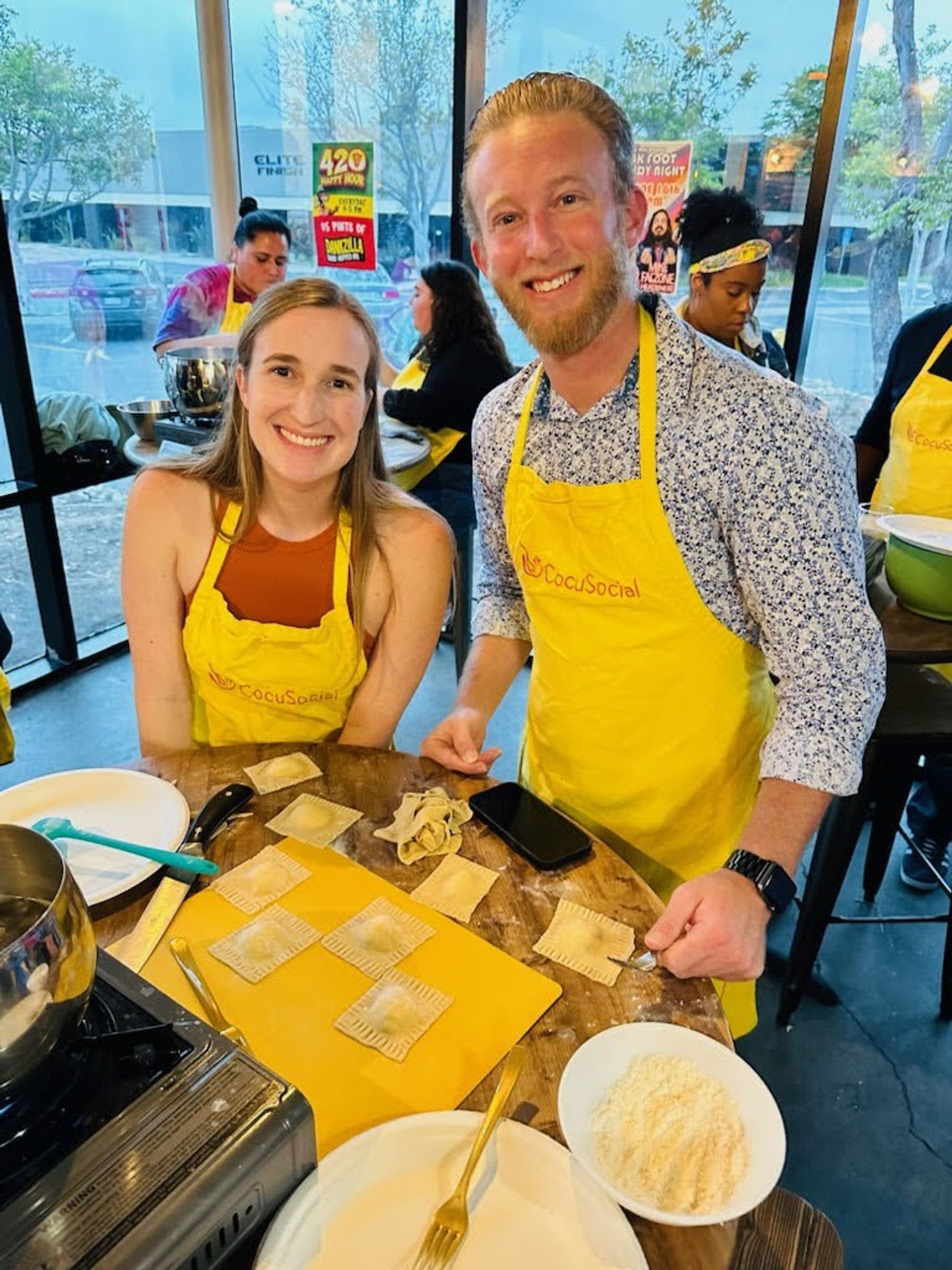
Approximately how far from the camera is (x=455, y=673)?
3.97 m

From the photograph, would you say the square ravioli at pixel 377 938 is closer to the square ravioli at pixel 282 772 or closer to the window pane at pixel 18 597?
the square ravioli at pixel 282 772

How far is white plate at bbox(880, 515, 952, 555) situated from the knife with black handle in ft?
4.61

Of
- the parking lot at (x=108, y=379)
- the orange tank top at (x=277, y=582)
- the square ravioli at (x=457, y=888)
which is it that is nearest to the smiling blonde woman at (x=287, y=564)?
the orange tank top at (x=277, y=582)

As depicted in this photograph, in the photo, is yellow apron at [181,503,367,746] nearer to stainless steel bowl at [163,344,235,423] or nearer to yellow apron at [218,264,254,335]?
stainless steel bowl at [163,344,235,423]

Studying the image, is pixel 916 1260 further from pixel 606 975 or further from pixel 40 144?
pixel 40 144

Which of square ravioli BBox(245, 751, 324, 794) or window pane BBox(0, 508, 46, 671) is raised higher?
square ravioli BBox(245, 751, 324, 794)

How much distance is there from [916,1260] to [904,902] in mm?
1144

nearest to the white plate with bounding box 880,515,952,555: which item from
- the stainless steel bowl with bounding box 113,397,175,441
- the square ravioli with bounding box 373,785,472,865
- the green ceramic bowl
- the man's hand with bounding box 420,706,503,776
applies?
the green ceramic bowl

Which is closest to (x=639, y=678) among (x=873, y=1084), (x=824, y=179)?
(x=873, y=1084)

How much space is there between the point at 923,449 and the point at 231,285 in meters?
3.05

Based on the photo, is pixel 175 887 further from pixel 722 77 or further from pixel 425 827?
pixel 722 77

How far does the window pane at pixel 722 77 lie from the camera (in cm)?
321

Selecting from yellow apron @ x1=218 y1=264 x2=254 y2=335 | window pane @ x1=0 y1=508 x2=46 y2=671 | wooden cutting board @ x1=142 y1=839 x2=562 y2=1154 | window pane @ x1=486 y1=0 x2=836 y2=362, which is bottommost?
window pane @ x1=0 y1=508 x2=46 y2=671

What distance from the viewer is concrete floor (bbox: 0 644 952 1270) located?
1.78 m
